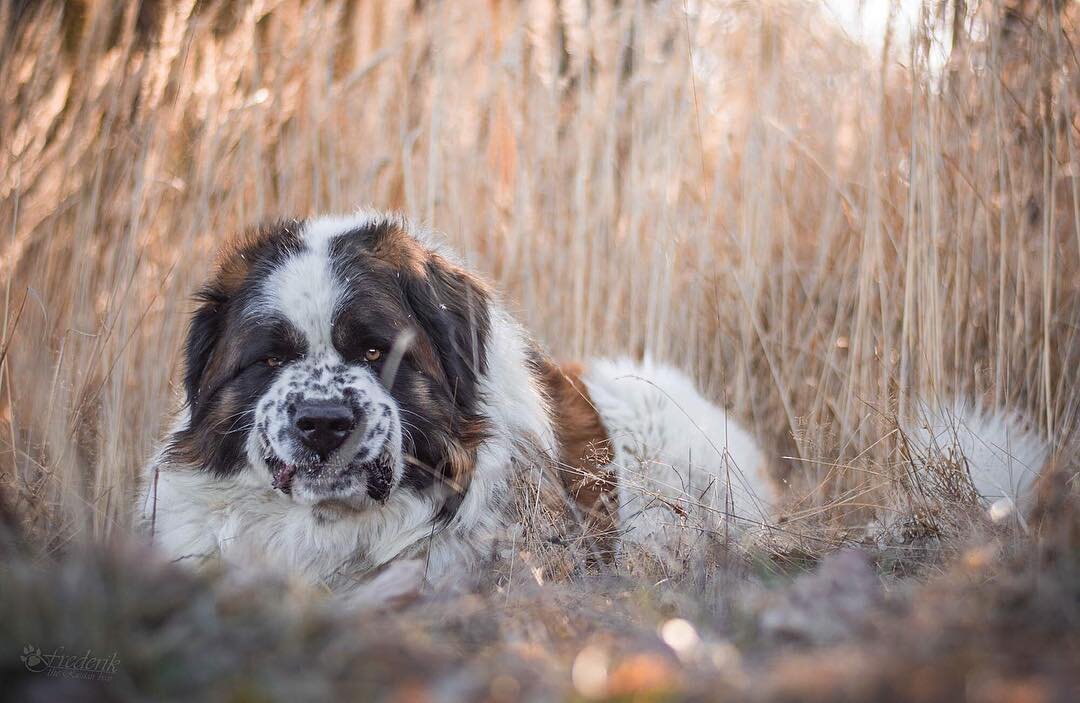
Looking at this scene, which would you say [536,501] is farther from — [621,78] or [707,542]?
[621,78]

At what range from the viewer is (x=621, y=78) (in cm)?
440

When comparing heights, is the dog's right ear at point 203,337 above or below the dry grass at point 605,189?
below

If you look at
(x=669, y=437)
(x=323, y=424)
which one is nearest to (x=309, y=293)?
(x=323, y=424)

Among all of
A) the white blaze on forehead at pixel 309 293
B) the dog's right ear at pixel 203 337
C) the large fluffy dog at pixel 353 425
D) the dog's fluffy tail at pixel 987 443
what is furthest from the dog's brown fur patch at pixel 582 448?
the dog's right ear at pixel 203 337

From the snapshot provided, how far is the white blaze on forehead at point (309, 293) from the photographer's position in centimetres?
269

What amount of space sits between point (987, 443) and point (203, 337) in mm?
2722

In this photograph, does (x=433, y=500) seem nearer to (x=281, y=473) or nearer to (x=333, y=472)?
(x=333, y=472)

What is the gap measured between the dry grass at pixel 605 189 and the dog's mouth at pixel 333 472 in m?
0.53

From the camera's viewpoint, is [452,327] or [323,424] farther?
[452,327]

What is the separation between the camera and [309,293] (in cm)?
271

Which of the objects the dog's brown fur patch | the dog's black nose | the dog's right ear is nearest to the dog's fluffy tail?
the dog's brown fur patch

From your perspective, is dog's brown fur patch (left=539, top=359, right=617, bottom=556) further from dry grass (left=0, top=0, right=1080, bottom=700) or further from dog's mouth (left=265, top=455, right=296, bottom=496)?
dog's mouth (left=265, top=455, right=296, bottom=496)

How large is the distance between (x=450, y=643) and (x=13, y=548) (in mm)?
946
